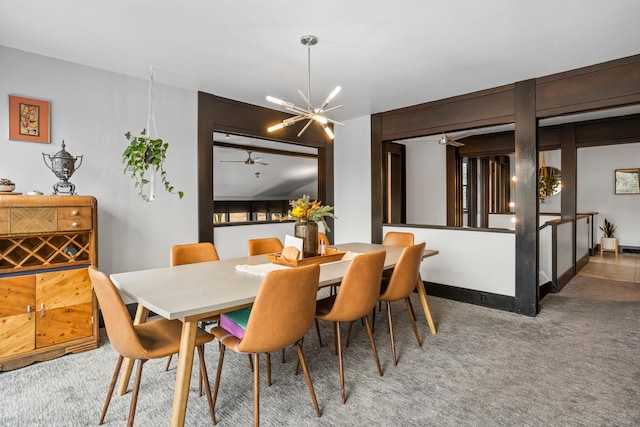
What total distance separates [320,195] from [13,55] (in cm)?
383

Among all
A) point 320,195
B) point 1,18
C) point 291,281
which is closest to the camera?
point 291,281

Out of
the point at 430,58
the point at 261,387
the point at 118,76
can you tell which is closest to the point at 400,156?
the point at 430,58

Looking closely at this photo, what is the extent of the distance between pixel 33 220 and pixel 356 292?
93.5 inches

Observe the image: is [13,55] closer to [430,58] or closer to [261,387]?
[261,387]

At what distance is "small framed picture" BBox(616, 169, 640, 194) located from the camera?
25.2 feet

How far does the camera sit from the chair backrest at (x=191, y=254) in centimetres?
275

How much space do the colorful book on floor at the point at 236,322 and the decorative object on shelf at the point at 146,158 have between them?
4.94 feet

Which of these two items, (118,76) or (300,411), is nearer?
(300,411)

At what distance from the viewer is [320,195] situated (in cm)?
564

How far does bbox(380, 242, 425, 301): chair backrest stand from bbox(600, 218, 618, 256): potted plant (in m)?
7.21

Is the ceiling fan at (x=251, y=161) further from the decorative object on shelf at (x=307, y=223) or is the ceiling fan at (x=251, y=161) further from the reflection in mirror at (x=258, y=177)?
the decorative object on shelf at (x=307, y=223)

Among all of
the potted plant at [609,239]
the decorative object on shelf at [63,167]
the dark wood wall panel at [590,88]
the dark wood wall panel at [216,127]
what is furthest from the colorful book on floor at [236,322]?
the potted plant at [609,239]

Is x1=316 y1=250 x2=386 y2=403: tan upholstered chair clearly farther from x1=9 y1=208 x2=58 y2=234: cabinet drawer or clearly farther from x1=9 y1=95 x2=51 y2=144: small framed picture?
x1=9 y1=95 x2=51 y2=144: small framed picture

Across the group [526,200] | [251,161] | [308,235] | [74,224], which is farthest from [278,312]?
[251,161]
